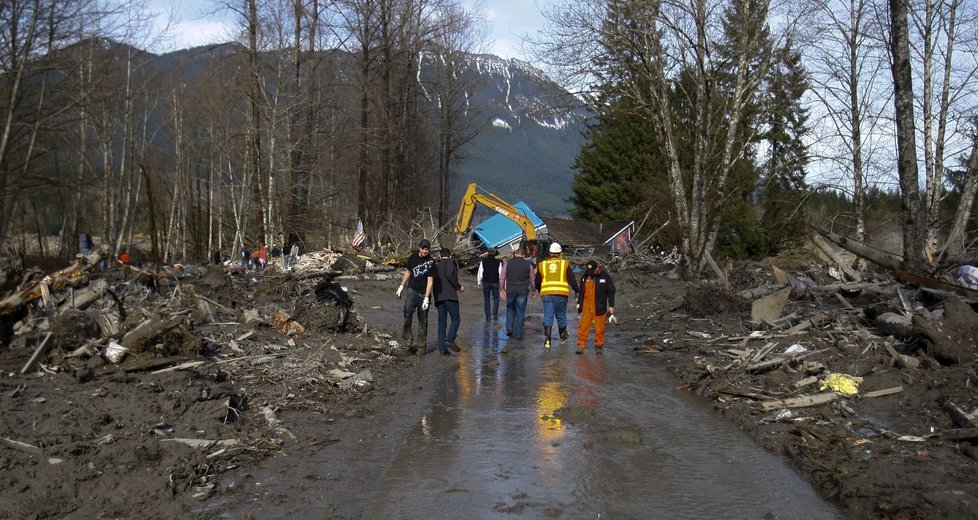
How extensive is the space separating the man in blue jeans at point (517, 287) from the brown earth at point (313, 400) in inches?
103

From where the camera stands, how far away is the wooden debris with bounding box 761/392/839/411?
8.16 m

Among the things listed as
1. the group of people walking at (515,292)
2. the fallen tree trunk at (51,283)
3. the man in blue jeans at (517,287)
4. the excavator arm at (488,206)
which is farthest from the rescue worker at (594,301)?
the excavator arm at (488,206)

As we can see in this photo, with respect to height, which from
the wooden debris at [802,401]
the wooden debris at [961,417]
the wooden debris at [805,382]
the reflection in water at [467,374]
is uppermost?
the wooden debris at [961,417]

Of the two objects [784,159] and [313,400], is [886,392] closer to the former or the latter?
[313,400]

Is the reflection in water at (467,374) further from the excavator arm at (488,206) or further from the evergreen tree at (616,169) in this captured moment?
the evergreen tree at (616,169)

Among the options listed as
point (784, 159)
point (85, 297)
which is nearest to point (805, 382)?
point (85, 297)

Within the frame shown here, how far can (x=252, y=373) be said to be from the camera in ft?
30.0

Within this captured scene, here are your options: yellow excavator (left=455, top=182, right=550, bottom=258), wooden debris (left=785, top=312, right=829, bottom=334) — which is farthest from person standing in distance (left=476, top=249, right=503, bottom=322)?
yellow excavator (left=455, top=182, right=550, bottom=258)

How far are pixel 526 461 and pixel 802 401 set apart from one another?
11.0 feet

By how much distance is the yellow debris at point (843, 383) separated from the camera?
838 cm

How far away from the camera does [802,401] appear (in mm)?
8203

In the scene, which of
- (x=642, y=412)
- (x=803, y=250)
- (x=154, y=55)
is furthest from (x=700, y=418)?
(x=803, y=250)

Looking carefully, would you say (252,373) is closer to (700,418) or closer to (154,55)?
(700,418)

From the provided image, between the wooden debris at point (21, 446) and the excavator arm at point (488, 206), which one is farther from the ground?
the excavator arm at point (488, 206)
